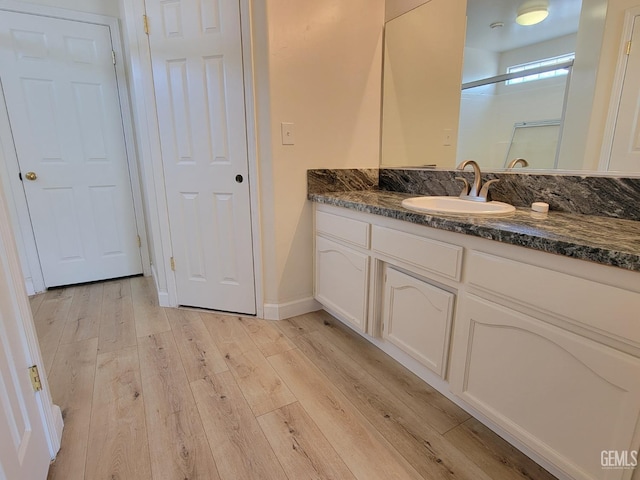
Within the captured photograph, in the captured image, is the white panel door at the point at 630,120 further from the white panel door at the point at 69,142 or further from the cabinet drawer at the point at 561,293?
the white panel door at the point at 69,142

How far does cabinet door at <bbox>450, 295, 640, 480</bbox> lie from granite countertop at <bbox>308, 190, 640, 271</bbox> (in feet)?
0.81

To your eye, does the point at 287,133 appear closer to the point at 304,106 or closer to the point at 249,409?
the point at 304,106

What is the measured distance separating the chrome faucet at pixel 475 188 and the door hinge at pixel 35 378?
1935 mm

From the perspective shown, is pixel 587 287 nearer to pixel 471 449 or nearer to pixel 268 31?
pixel 471 449

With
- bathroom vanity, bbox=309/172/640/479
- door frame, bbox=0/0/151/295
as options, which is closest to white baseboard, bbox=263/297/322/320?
bathroom vanity, bbox=309/172/640/479

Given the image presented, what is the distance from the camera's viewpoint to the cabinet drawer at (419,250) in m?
1.29

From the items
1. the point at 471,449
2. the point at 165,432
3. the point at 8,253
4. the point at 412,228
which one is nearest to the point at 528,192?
the point at 412,228

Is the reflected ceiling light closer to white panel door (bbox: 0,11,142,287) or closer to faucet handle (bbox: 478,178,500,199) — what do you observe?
faucet handle (bbox: 478,178,500,199)

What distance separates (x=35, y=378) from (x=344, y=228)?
56.9 inches

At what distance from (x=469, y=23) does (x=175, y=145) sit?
181cm

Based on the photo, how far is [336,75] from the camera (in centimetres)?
206

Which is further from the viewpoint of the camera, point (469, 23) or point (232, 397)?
point (469, 23)

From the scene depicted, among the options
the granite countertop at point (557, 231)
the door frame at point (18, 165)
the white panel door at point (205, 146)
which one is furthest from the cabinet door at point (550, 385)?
the door frame at point (18, 165)

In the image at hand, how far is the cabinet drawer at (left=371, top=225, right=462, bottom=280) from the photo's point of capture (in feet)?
4.22
